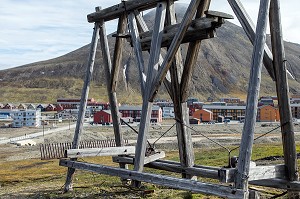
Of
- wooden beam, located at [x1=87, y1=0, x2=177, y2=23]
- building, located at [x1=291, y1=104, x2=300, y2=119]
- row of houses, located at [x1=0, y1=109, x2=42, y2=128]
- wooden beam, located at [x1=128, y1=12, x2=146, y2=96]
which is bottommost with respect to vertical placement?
row of houses, located at [x1=0, y1=109, x2=42, y2=128]

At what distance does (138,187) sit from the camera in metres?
12.2

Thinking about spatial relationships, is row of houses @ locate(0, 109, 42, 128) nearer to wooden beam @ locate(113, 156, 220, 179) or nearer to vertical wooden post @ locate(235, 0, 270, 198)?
wooden beam @ locate(113, 156, 220, 179)

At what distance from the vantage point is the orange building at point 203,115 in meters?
→ 119

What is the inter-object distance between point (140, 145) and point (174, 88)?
2086 millimetres

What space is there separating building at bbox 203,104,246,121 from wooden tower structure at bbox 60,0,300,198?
115 m

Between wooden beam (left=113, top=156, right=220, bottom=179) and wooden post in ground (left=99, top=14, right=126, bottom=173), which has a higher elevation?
wooden post in ground (left=99, top=14, right=126, bottom=173)

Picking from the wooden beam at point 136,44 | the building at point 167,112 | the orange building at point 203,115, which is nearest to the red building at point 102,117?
the orange building at point 203,115

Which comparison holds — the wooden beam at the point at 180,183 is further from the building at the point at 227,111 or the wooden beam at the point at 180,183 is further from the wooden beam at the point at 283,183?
the building at the point at 227,111

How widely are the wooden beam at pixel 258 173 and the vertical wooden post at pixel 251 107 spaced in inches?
9.0

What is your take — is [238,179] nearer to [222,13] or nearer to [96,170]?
[222,13]

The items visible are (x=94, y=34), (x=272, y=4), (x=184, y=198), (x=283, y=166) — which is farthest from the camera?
(x=94, y=34)

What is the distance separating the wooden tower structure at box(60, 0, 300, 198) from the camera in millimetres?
7871

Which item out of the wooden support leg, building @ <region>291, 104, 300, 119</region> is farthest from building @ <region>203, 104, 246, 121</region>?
the wooden support leg

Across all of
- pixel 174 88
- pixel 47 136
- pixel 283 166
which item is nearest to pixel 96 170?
pixel 174 88
